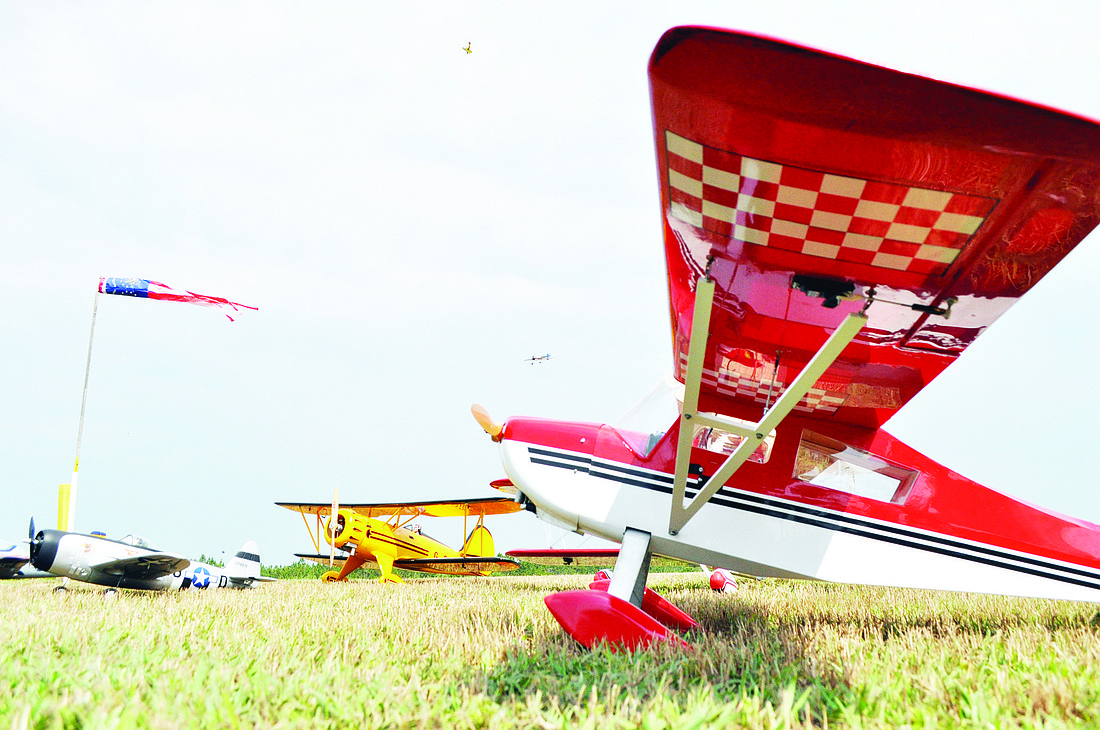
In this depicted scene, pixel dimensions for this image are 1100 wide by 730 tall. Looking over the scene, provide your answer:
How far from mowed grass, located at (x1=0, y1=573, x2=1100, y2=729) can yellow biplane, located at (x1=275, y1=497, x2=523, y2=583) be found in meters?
8.92

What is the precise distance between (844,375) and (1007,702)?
229 centimetres

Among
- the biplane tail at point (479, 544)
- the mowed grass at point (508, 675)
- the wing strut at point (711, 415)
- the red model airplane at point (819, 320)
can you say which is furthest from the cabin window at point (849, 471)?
the biplane tail at point (479, 544)

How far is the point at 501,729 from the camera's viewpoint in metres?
1.99

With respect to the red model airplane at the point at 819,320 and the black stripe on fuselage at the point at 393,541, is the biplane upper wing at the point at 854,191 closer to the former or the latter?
the red model airplane at the point at 819,320

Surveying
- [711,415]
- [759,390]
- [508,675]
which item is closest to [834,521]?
[759,390]

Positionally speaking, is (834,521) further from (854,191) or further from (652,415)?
(854,191)

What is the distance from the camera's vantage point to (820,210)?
2.75m

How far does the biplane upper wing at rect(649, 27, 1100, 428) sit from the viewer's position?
2152mm

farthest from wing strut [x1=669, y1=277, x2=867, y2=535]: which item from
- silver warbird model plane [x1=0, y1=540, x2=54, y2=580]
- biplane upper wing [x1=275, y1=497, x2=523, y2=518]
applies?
silver warbird model plane [x1=0, y1=540, x2=54, y2=580]

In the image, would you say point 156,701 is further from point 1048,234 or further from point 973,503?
point 973,503

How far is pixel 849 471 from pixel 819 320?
172 cm

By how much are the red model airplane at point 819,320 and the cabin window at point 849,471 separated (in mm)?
14

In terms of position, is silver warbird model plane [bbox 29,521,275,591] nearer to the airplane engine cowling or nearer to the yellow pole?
the yellow pole

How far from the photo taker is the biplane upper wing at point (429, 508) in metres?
14.3
